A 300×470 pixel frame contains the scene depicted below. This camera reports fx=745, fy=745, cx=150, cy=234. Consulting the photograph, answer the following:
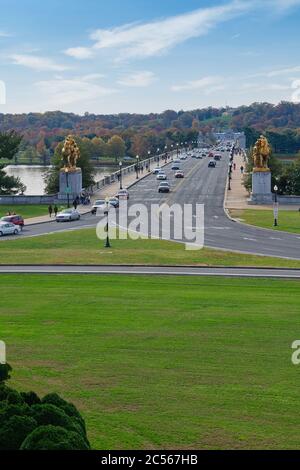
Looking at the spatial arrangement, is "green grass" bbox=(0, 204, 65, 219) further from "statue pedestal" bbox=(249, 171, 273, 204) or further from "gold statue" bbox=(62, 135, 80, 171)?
"statue pedestal" bbox=(249, 171, 273, 204)

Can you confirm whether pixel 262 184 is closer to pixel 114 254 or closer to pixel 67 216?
pixel 67 216

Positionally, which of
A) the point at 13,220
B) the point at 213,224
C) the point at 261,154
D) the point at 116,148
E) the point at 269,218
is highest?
the point at 116,148

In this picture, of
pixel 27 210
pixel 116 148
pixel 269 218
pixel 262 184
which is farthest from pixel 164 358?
pixel 116 148

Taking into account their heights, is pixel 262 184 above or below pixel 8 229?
above

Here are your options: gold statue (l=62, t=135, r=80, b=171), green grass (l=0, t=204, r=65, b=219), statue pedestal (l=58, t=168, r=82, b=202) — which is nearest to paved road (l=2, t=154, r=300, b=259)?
green grass (l=0, t=204, r=65, b=219)

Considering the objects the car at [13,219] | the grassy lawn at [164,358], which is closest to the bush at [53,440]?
the grassy lawn at [164,358]

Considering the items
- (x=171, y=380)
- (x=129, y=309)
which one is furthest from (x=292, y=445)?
(x=129, y=309)
